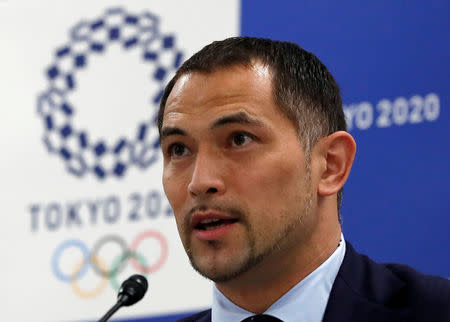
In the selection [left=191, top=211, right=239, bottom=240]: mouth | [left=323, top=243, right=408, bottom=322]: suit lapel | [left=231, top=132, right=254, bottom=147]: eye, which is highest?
[left=231, top=132, right=254, bottom=147]: eye

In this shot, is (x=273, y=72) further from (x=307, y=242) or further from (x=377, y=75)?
(x=377, y=75)

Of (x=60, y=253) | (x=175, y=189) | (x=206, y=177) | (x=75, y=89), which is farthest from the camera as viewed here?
(x=75, y=89)

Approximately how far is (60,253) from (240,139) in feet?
5.16

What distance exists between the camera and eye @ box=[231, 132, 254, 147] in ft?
5.97

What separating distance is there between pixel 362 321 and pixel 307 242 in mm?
220

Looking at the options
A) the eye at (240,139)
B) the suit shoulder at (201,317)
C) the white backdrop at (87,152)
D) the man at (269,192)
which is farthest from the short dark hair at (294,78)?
the white backdrop at (87,152)

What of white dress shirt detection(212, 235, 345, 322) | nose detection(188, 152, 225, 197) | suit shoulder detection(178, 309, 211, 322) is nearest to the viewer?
nose detection(188, 152, 225, 197)

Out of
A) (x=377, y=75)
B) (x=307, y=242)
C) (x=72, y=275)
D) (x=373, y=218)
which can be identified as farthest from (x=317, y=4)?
(x=307, y=242)

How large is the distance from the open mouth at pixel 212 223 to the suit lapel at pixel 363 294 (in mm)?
318

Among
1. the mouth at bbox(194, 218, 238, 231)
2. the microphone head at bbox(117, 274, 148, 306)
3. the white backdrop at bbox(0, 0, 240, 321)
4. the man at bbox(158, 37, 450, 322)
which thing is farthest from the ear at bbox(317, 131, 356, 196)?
the white backdrop at bbox(0, 0, 240, 321)

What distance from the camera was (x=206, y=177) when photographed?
177 centimetres

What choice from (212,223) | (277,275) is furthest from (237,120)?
(277,275)

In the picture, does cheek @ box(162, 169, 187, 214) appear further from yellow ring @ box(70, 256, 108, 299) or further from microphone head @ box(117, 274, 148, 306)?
yellow ring @ box(70, 256, 108, 299)

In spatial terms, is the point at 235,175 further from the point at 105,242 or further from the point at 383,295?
the point at 105,242
